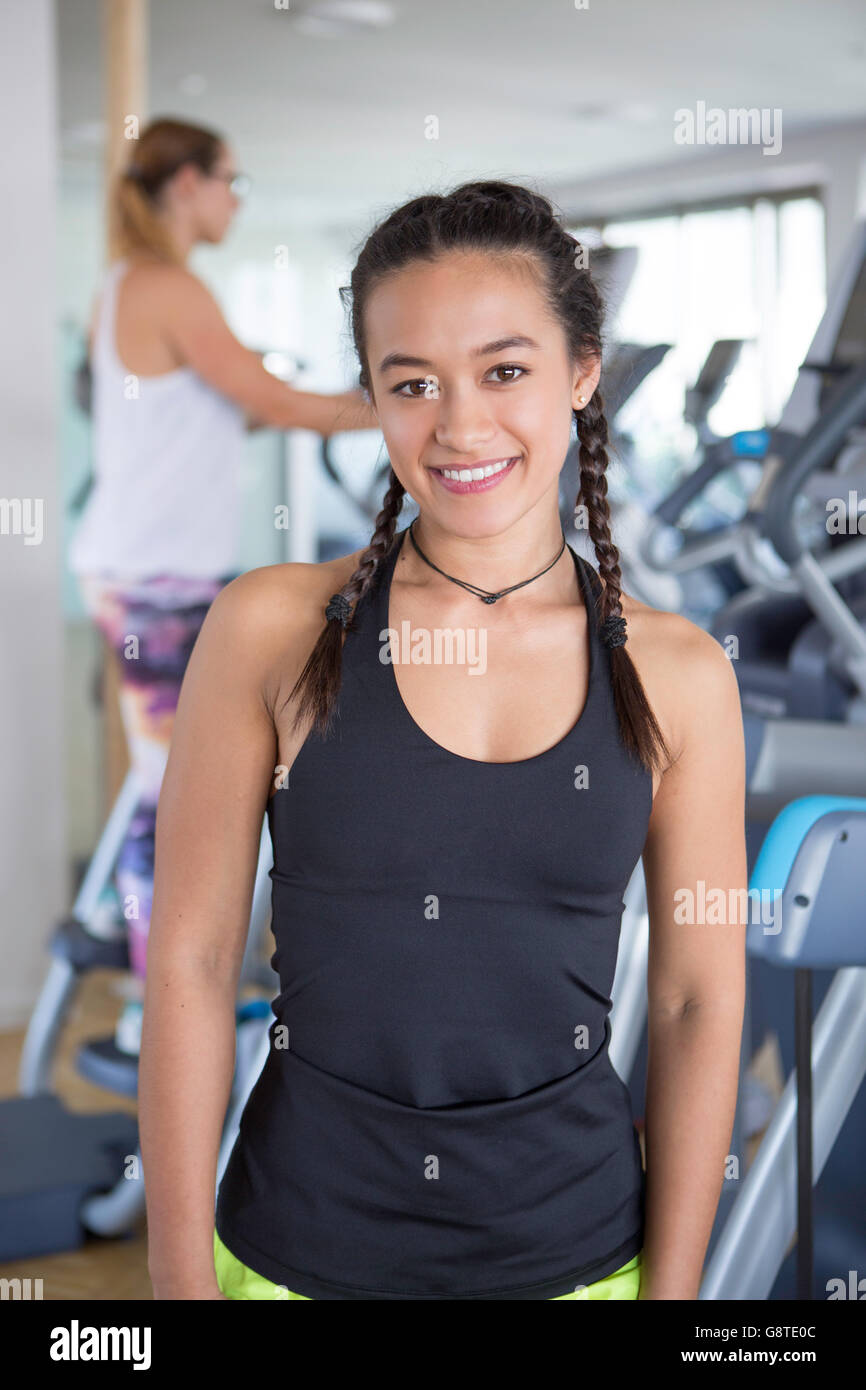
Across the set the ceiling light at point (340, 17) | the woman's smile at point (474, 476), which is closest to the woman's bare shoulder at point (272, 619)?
the woman's smile at point (474, 476)

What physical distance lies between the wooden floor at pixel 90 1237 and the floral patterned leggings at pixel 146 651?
45 cm

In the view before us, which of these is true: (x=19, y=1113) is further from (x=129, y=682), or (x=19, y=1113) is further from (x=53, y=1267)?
(x=129, y=682)

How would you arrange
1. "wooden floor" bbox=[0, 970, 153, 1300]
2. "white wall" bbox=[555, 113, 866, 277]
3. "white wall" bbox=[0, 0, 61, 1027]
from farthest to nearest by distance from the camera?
"white wall" bbox=[555, 113, 866, 277] < "white wall" bbox=[0, 0, 61, 1027] < "wooden floor" bbox=[0, 970, 153, 1300]

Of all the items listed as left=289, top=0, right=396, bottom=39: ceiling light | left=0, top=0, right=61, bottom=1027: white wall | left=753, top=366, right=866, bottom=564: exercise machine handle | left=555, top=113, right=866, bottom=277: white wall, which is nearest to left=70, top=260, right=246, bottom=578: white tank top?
left=0, top=0, right=61, bottom=1027: white wall

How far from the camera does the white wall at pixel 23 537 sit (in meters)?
3.13

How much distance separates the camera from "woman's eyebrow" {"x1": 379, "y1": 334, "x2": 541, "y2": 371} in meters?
0.99

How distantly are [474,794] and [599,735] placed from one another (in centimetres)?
11

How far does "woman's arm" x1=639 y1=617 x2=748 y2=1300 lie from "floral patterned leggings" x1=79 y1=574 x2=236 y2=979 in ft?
4.64

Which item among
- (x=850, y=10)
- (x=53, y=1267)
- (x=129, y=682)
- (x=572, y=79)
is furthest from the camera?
(x=572, y=79)

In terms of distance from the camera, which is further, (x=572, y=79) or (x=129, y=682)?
(x=572, y=79)

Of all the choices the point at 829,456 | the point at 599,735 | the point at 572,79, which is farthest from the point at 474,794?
the point at 572,79

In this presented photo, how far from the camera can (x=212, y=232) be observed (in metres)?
2.52

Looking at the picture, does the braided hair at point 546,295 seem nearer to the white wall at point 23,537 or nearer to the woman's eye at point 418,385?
the woman's eye at point 418,385

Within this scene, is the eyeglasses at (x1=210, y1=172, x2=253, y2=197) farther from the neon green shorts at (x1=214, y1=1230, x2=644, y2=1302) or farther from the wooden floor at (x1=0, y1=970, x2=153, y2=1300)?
the neon green shorts at (x1=214, y1=1230, x2=644, y2=1302)
